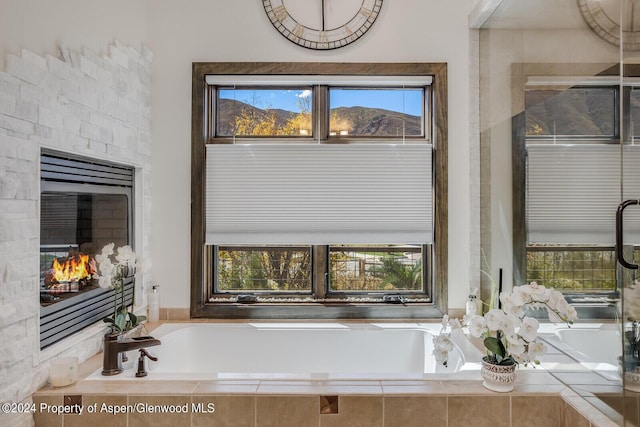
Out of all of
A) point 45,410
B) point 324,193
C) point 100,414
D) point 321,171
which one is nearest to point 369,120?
point 321,171

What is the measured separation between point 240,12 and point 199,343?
2.21m

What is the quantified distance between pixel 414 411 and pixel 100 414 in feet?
4.32

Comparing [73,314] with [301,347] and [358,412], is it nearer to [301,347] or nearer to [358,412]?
[301,347]

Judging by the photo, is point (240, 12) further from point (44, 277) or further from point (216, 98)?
point (44, 277)

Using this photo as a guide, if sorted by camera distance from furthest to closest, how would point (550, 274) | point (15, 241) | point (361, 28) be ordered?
point (361, 28)
point (550, 274)
point (15, 241)

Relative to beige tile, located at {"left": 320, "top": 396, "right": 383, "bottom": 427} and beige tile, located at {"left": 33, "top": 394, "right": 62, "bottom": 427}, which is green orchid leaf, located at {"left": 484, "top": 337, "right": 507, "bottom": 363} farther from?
beige tile, located at {"left": 33, "top": 394, "right": 62, "bottom": 427}

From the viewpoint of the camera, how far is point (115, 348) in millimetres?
1966

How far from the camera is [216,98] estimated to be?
9.58 feet

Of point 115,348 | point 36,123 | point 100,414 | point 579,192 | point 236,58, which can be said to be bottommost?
point 100,414

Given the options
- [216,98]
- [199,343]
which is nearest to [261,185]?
[216,98]

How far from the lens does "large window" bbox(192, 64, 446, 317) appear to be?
280cm

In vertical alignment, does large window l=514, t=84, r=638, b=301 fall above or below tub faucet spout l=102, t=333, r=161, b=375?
above

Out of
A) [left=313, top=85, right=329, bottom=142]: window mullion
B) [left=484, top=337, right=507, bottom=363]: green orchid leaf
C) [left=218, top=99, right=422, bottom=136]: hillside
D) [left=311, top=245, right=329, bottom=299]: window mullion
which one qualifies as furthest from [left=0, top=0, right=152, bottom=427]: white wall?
[left=484, top=337, right=507, bottom=363]: green orchid leaf

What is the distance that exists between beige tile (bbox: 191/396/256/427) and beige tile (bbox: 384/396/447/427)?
0.57 meters
